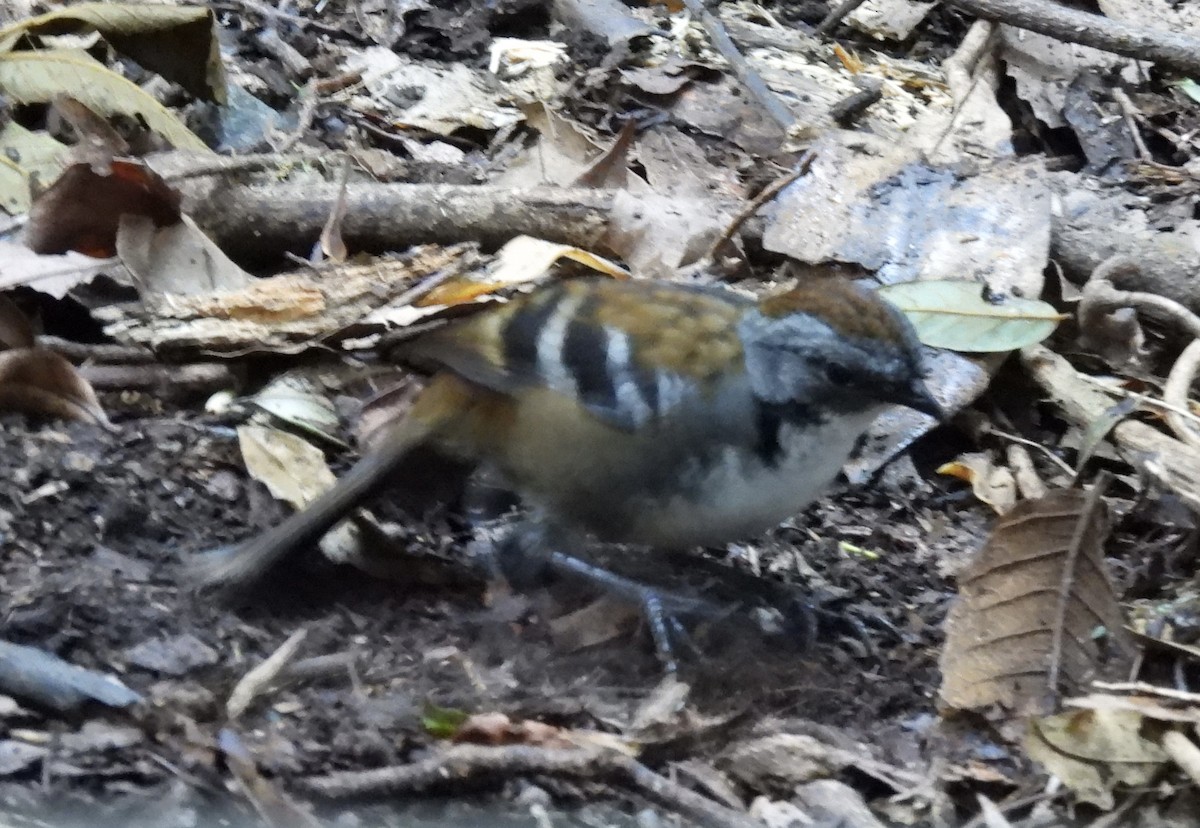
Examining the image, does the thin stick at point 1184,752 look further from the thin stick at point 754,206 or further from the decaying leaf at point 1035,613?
the thin stick at point 754,206

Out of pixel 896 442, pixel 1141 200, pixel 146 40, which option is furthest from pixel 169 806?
pixel 1141 200

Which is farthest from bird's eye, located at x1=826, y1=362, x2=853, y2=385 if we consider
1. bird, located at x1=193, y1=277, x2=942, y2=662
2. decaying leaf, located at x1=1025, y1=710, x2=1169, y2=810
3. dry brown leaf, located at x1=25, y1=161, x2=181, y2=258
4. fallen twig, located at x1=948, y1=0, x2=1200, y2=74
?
fallen twig, located at x1=948, y1=0, x2=1200, y2=74

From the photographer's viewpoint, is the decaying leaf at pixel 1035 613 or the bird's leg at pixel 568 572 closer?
the decaying leaf at pixel 1035 613

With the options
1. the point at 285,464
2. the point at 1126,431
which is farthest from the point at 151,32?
the point at 1126,431

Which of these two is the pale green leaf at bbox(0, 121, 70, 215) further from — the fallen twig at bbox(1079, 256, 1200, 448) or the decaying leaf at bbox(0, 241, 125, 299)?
the fallen twig at bbox(1079, 256, 1200, 448)

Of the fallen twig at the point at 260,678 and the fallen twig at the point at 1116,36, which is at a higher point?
the fallen twig at the point at 1116,36

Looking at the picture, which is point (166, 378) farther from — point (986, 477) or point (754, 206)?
point (986, 477)

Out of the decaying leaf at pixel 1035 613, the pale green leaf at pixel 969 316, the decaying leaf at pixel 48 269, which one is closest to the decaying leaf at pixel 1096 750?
the decaying leaf at pixel 1035 613

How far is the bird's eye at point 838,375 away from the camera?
297cm

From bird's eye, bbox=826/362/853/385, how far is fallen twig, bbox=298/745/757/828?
0.99 metres

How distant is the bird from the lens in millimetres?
2939

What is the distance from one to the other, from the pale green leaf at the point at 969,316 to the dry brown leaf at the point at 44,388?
7.22 ft

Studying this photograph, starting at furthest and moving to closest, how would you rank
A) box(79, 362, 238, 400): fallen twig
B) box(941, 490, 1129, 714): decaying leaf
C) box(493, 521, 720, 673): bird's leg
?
box(79, 362, 238, 400): fallen twig → box(493, 521, 720, 673): bird's leg → box(941, 490, 1129, 714): decaying leaf

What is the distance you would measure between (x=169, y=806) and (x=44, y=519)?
3.25 ft
